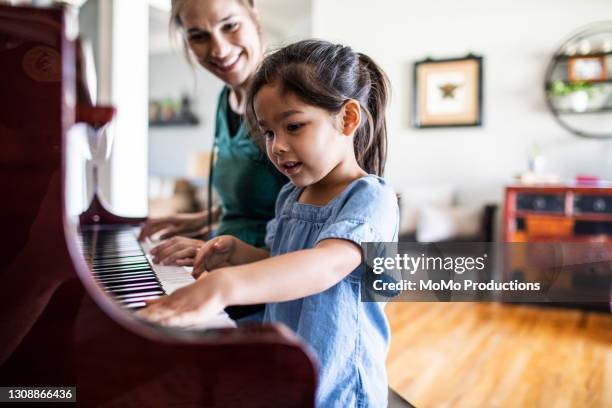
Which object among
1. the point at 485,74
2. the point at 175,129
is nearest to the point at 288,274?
the point at 485,74

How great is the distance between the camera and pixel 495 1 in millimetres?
4062

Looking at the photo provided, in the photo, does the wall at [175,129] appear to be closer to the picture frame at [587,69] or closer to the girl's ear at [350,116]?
the picture frame at [587,69]

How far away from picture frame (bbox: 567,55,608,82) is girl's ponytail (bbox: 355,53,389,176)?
3.47 metres

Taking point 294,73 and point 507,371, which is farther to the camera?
point 507,371

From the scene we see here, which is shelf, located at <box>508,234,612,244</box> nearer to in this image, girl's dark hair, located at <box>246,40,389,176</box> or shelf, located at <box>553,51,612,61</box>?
shelf, located at <box>553,51,612,61</box>

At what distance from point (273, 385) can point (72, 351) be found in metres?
0.20

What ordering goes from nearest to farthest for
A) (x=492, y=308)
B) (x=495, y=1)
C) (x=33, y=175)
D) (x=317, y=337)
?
(x=33, y=175) → (x=317, y=337) → (x=492, y=308) → (x=495, y=1)

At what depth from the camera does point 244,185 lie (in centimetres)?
124

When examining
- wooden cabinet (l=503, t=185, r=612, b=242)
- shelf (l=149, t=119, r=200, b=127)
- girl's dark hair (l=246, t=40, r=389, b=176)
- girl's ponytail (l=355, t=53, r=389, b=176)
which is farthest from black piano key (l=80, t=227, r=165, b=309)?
shelf (l=149, t=119, r=200, b=127)

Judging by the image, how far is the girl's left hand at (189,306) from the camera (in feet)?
1.65

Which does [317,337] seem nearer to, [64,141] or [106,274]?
[106,274]

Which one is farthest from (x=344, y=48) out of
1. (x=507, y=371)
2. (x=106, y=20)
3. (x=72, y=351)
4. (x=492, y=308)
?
(x=106, y=20)

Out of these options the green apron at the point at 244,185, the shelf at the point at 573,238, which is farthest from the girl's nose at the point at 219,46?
the shelf at the point at 573,238

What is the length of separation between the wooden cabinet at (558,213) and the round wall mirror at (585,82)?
68 cm
